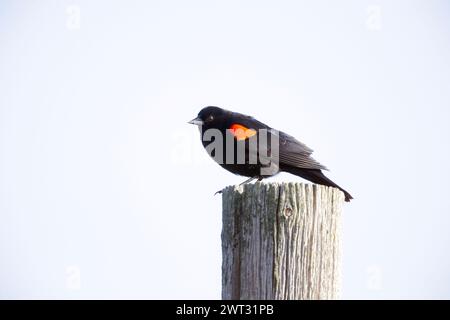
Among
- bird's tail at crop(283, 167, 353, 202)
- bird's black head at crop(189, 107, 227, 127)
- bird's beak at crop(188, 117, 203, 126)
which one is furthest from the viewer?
bird's beak at crop(188, 117, 203, 126)

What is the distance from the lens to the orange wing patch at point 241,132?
6.28 meters

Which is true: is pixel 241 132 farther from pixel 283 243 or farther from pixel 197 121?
pixel 283 243

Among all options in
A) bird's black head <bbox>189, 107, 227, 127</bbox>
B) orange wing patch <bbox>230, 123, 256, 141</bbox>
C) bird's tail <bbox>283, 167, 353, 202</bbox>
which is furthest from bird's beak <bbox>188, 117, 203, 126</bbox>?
bird's tail <bbox>283, 167, 353, 202</bbox>

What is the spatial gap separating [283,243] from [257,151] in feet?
10.6

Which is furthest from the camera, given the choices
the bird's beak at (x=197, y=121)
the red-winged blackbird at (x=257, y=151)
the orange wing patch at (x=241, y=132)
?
the bird's beak at (x=197, y=121)

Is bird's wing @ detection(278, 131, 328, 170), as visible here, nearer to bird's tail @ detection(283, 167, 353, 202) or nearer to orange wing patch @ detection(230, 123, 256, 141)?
bird's tail @ detection(283, 167, 353, 202)

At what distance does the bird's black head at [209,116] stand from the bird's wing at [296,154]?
36.9 inches

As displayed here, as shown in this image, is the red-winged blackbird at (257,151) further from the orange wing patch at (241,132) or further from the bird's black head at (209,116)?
the bird's black head at (209,116)

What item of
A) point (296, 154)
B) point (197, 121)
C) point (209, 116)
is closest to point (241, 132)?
point (296, 154)

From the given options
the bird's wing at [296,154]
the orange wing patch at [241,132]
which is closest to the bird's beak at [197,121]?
the orange wing patch at [241,132]

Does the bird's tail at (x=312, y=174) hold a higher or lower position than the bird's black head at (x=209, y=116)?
lower

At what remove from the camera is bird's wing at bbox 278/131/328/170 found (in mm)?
5996
